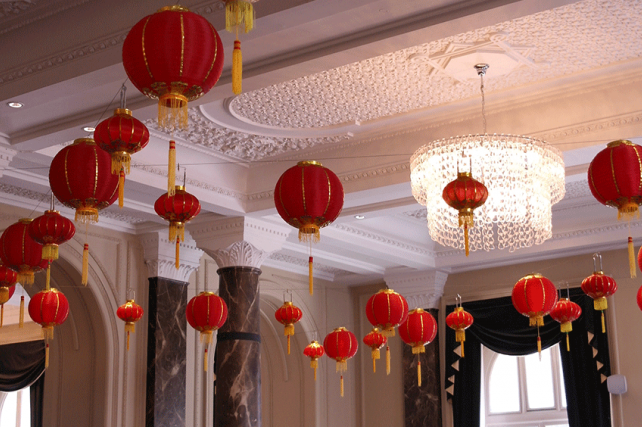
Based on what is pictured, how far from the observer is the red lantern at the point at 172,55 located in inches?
129

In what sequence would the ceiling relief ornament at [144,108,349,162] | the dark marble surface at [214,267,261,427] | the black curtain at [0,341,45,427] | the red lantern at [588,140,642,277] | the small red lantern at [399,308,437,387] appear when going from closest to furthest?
the red lantern at [588,140,642,277] → the ceiling relief ornament at [144,108,349,162] → the dark marble surface at [214,267,261,427] → the small red lantern at [399,308,437,387] → the black curtain at [0,341,45,427]

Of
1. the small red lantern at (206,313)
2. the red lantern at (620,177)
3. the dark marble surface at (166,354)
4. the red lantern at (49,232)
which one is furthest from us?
the dark marble surface at (166,354)

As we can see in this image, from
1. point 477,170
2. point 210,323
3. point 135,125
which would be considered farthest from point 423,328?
point 135,125

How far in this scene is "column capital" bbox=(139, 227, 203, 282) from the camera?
9.09m

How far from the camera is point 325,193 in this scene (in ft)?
16.4

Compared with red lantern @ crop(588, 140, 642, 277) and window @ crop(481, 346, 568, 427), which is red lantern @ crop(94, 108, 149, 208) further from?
window @ crop(481, 346, 568, 427)

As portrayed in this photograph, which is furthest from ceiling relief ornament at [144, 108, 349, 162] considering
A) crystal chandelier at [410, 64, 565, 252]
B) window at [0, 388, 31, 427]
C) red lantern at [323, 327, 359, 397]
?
window at [0, 388, 31, 427]

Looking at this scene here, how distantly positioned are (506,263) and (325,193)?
20.4 ft

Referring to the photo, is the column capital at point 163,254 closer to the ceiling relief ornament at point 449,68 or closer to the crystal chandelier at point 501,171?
the ceiling relief ornament at point 449,68

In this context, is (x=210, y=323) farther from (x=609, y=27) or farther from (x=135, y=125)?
(x=609, y=27)

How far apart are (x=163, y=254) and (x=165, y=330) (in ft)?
2.73

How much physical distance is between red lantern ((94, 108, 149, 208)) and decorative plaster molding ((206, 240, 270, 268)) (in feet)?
13.1

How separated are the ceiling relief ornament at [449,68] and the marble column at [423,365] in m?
4.36

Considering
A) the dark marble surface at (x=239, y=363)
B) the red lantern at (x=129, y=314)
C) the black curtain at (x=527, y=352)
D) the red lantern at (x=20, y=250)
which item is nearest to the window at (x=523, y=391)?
the black curtain at (x=527, y=352)
